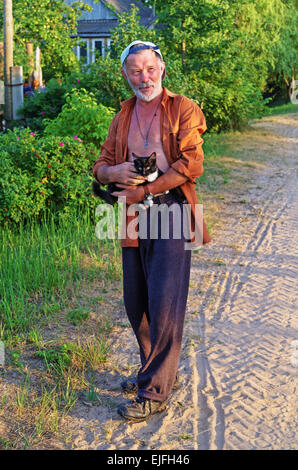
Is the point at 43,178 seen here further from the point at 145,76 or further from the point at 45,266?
the point at 145,76

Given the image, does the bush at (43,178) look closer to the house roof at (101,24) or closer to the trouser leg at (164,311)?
the trouser leg at (164,311)

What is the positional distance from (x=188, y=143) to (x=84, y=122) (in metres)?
5.66

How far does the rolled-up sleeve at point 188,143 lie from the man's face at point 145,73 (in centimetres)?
20

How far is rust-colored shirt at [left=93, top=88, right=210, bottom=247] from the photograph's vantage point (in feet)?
11.9

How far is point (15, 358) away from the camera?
4676 millimetres

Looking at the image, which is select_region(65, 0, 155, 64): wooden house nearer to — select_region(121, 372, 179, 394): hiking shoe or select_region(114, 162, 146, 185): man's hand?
select_region(121, 372, 179, 394): hiking shoe

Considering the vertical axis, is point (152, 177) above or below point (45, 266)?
above

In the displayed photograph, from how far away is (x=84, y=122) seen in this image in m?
9.05

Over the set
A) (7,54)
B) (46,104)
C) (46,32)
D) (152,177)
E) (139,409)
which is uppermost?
(46,32)

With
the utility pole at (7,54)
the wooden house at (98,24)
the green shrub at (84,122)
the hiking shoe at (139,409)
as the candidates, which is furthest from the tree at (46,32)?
the wooden house at (98,24)

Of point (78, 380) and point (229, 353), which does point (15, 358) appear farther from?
point (229, 353)

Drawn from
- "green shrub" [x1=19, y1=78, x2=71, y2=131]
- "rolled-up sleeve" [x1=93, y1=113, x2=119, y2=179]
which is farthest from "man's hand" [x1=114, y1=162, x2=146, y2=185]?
"green shrub" [x1=19, y1=78, x2=71, y2=131]

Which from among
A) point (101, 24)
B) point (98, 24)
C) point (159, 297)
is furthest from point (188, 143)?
point (98, 24)

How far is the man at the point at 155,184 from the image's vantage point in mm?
3627
